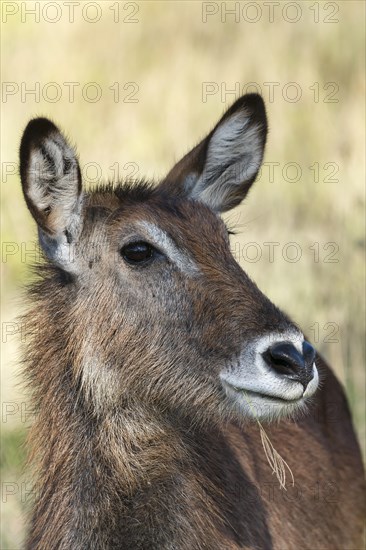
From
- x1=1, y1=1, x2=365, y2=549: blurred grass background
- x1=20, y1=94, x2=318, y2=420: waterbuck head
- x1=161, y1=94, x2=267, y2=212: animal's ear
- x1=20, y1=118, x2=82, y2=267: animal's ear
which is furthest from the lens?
x1=1, y1=1, x2=365, y2=549: blurred grass background

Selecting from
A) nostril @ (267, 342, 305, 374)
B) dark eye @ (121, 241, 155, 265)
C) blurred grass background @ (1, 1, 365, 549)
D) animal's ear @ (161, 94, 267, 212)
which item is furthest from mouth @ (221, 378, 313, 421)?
blurred grass background @ (1, 1, 365, 549)

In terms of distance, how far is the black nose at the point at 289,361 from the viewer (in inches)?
211

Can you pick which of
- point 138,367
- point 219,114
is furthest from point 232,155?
point 219,114

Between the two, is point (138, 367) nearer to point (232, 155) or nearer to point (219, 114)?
point (232, 155)

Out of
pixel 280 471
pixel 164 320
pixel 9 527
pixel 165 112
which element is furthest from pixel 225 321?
pixel 165 112

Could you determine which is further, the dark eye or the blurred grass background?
the blurred grass background

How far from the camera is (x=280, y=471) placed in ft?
22.0

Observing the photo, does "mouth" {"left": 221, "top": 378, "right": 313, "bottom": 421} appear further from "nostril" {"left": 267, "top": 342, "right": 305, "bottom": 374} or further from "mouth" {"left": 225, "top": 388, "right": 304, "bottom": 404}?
"nostril" {"left": 267, "top": 342, "right": 305, "bottom": 374}

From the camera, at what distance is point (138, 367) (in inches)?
231

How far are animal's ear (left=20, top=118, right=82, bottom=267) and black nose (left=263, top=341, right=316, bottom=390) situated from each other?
1261 millimetres

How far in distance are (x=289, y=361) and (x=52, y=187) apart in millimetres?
1560

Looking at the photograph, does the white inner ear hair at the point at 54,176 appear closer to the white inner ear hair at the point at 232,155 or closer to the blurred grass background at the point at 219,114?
the white inner ear hair at the point at 232,155

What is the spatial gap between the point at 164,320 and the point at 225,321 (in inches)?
14.1

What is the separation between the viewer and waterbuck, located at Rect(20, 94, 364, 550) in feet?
18.9
